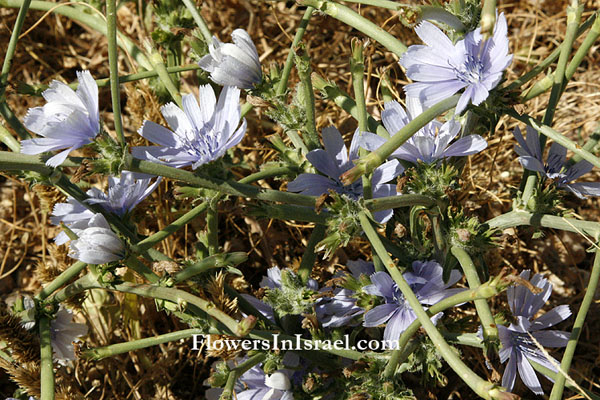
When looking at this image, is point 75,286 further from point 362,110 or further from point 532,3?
point 532,3

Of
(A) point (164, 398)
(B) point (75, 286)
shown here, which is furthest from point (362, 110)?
(A) point (164, 398)

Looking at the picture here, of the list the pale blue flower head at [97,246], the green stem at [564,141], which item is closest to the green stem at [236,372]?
the pale blue flower head at [97,246]

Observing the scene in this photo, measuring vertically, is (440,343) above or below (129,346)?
above

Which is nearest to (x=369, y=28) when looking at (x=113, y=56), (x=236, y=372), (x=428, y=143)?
(x=428, y=143)

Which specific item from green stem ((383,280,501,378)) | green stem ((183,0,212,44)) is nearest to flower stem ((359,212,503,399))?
green stem ((383,280,501,378))

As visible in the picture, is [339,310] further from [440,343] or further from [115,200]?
[115,200]

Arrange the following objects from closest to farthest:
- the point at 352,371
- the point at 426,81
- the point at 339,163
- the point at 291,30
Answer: the point at 426,81 < the point at 352,371 < the point at 339,163 < the point at 291,30

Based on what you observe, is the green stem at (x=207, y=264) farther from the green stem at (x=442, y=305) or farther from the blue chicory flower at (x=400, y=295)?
the green stem at (x=442, y=305)
